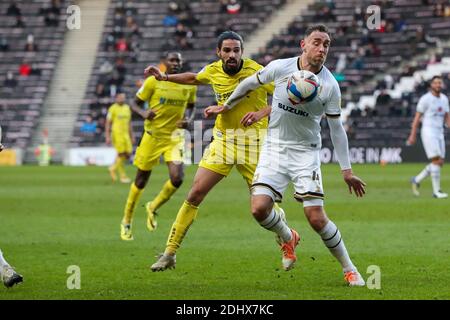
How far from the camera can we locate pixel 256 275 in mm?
11094

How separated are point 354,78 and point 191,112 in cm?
2988

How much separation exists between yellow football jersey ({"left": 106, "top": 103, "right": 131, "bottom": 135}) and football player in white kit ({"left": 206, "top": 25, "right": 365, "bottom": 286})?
66.7ft

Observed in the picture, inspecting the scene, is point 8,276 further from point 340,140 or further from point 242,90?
point 340,140

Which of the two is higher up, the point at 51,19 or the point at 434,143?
the point at 51,19

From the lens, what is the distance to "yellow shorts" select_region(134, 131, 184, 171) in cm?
1591

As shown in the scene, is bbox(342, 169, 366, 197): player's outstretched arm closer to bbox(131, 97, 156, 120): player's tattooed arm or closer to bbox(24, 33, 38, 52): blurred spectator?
bbox(131, 97, 156, 120): player's tattooed arm

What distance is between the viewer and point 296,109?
1018 cm

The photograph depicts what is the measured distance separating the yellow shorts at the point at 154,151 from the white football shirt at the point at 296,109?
5.65 meters

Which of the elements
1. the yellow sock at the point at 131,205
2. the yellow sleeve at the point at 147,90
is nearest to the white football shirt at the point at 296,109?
the yellow sock at the point at 131,205

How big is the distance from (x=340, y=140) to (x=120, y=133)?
20923 mm

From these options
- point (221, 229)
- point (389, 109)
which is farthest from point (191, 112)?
point (389, 109)

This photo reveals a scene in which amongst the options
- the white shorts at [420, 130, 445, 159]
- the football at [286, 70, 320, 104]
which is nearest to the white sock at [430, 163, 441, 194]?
the white shorts at [420, 130, 445, 159]

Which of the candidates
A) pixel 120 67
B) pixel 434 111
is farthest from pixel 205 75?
pixel 120 67
